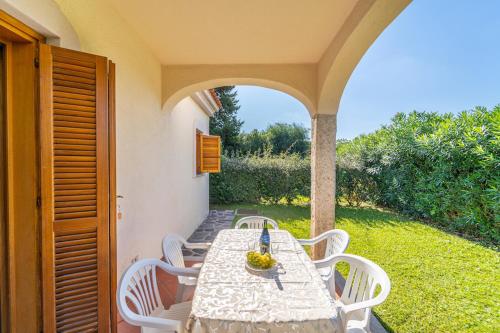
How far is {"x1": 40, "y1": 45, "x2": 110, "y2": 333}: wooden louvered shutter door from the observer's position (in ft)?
5.93

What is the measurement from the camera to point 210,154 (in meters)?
6.77

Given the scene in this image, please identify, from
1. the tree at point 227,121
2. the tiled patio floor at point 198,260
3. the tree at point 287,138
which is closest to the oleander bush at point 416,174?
the tiled patio floor at point 198,260

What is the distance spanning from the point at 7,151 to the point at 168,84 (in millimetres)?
2786

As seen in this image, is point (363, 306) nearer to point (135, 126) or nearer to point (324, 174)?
point (324, 174)

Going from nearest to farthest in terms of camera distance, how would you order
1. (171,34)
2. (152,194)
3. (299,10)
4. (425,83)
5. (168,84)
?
(299,10)
(171,34)
(152,194)
(168,84)
(425,83)

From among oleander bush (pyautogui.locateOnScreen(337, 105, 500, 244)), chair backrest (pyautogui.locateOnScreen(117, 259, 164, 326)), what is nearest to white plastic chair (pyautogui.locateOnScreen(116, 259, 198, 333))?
chair backrest (pyautogui.locateOnScreen(117, 259, 164, 326))

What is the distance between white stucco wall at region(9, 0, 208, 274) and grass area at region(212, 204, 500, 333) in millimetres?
3453

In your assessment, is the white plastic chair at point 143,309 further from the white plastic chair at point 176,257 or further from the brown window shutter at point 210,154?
the brown window shutter at point 210,154

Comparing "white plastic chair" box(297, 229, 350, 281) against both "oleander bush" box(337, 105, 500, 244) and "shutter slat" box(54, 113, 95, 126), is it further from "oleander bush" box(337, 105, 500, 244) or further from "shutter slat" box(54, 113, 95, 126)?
"oleander bush" box(337, 105, 500, 244)

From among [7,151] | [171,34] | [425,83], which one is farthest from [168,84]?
[425,83]

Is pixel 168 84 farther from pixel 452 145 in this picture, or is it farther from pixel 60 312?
pixel 452 145

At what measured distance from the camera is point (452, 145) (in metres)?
6.14

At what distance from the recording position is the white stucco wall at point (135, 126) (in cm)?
218

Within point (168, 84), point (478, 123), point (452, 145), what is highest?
point (168, 84)
